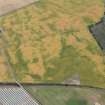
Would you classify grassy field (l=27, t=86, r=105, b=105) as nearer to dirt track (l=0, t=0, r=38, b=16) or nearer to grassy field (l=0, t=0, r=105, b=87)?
grassy field (l=0, t=0, r=105, b=87)

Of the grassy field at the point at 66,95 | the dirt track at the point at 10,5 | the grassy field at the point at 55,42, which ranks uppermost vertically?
the dirt track at the point at 10,5

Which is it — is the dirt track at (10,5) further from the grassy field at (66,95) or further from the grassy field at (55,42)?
the grassy field at (66,95)

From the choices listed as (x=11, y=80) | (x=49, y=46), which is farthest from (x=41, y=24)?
(x=11, y=80)

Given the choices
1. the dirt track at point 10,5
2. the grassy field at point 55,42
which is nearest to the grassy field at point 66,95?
the grassy field at point 55,42

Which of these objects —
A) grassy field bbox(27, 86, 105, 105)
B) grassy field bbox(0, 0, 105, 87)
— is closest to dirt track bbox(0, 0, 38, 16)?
grassy field bbox(0, 0, 105, 87)

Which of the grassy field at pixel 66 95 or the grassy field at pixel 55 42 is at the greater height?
the grassy field at pixel 55 42
